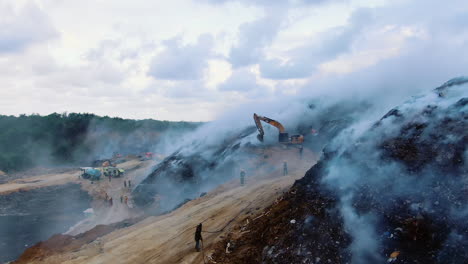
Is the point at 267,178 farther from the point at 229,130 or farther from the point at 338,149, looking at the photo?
the point at 229,130

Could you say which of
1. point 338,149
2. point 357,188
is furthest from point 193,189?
point 357,188

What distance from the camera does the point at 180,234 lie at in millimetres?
14930

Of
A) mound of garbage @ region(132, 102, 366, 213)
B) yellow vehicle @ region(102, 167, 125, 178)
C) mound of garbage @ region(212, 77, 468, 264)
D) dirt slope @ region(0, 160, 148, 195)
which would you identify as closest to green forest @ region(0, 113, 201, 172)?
dirt slope @ region(0, 160, 148, 195)

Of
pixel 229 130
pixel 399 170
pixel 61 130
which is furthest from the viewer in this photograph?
pixel 61 130

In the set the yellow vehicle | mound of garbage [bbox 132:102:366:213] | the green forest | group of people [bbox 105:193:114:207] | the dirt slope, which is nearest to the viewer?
mound of garbage [bbox 132:102:366:213]

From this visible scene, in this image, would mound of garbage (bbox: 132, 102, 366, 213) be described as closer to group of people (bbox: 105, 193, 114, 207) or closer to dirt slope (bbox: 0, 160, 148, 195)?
group of people (bbox: 105, 193, 114, 207)

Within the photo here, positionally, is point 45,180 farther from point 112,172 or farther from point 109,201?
point 109,201

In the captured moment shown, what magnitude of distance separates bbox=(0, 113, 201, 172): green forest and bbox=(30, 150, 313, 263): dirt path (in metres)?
43.6

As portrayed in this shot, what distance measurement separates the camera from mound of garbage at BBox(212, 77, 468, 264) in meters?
8.62

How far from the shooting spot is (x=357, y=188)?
439 inches

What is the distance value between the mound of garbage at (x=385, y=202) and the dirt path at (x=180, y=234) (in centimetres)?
126

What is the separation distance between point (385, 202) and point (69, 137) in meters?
66.0

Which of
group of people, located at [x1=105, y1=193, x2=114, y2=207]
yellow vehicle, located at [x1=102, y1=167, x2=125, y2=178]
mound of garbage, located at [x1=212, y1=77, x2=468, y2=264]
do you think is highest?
mound of garbage, located at [x1=212, y1=77, x2=468, y2=264]

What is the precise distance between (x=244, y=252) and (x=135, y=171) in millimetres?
30569
